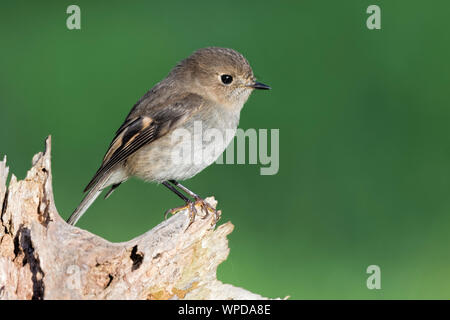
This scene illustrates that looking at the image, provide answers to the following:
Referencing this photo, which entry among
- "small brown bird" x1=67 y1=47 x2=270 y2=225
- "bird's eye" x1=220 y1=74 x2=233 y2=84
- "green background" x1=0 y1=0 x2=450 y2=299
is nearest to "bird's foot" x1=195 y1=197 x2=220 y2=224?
"small brown bird" x1=67 y1=47 x2=270 y2=225

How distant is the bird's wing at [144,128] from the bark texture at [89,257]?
1019 mm

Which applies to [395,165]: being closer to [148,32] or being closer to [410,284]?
[410,284]

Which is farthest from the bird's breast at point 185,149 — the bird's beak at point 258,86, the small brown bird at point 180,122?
the bird's beak at point 258,86

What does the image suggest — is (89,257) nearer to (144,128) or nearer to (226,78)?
(144,128)

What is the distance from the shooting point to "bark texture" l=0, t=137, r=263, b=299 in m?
3.92

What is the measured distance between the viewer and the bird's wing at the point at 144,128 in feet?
17.5

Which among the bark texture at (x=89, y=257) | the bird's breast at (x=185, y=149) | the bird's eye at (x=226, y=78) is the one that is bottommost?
the bark texture at (x=89, y=257)

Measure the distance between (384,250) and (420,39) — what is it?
11.5 feet

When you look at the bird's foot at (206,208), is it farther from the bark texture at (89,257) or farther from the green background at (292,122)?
the green background at (292,122)

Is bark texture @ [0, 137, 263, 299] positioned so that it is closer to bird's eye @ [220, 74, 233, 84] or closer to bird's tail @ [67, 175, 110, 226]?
bird's tail @ [67, 175, 110, 226]

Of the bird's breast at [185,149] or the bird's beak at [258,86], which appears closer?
the bird's breast at [185,149]

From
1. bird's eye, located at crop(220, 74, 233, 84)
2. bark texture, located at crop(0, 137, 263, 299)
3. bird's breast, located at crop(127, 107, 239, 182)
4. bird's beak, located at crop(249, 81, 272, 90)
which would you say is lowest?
bark texture, located at crop(0, 137, 263, 299)

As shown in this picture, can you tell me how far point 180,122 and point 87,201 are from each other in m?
0.86
